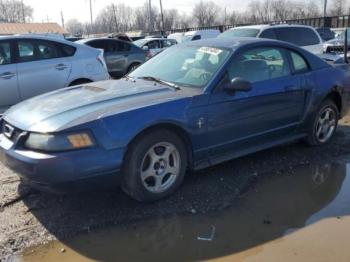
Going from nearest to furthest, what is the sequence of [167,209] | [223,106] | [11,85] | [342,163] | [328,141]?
[167,209] → [223,106] → [342,163] → [328,141] → [11,85]

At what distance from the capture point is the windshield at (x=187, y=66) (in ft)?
16.0

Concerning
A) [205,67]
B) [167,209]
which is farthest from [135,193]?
[205,67]

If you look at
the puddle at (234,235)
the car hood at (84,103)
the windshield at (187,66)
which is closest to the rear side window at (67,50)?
the windshield at (187,66)

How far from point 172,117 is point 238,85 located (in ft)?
2.77

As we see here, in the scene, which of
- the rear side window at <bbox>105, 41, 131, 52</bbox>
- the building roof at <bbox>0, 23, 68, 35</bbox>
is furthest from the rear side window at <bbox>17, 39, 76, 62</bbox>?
the building roof at <bbox>0, 23, 68, 35</bbox>

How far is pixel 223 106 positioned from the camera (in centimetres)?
471

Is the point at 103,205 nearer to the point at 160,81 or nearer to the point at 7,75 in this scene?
the point at 160,81

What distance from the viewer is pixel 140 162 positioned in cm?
414

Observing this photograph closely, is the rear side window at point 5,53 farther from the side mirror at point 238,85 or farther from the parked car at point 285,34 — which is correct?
the parked car at point 285,34

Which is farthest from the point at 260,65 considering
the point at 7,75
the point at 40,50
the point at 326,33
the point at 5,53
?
the point at 326,33

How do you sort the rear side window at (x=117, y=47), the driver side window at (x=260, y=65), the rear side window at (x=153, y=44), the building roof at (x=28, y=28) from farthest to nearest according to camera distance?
the building roof at (x=28, y=28), the rear side window at (x=153, y=44), the rear side window at (x=117, y=47), the driver side window at (x=260, y=65)

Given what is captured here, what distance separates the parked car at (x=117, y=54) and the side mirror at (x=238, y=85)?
9.68m

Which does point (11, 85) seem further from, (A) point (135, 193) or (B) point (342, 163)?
(B) point (342, 163)

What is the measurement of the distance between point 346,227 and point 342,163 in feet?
5.85
